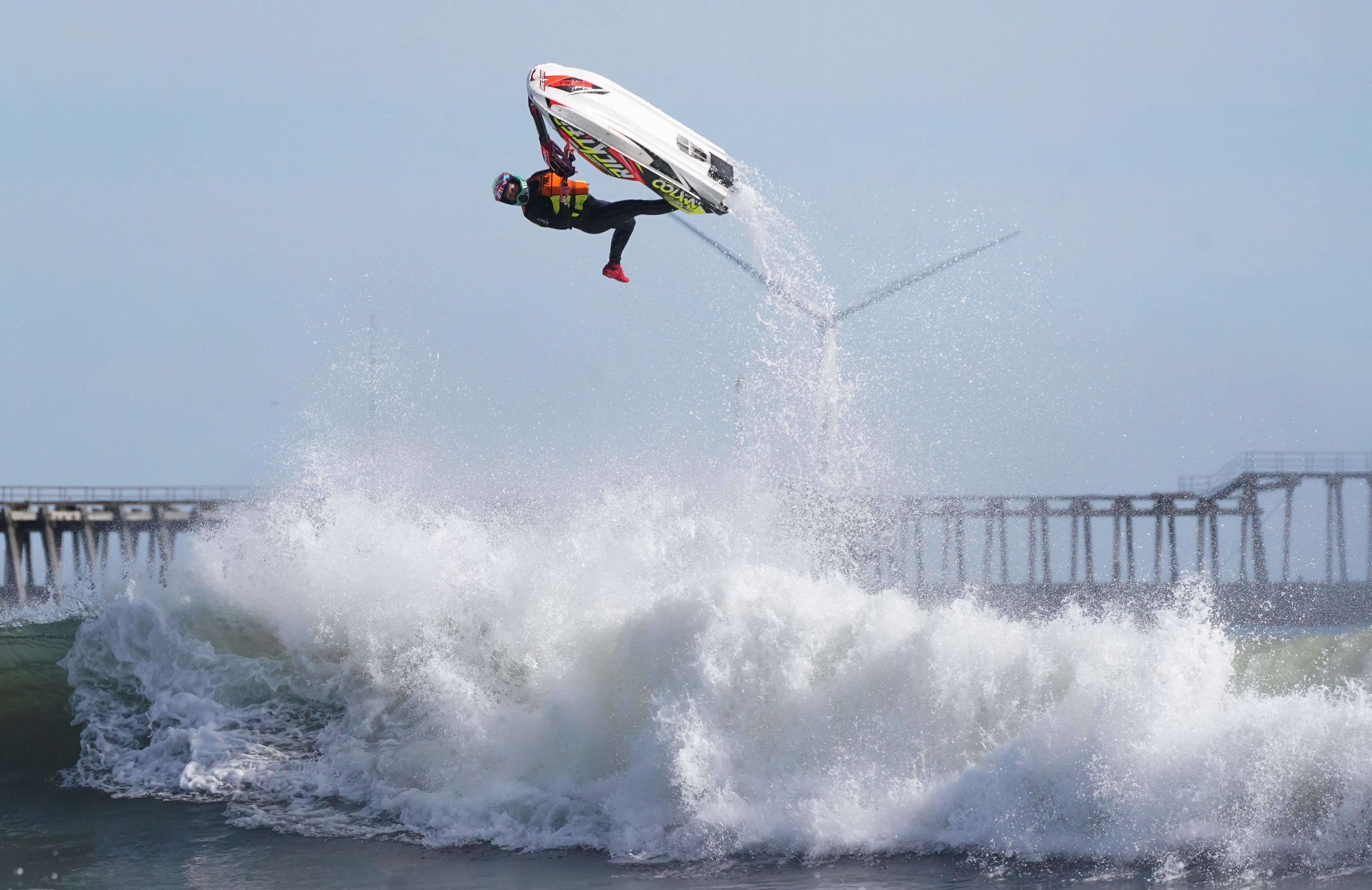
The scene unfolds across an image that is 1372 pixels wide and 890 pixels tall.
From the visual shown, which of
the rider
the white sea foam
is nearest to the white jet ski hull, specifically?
the rider

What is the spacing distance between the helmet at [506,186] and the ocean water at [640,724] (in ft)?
8.92

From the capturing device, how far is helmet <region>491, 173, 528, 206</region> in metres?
10.6

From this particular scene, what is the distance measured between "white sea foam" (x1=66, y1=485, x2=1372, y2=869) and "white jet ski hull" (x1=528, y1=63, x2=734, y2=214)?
3.44 metres

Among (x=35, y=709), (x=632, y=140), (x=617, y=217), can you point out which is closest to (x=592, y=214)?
(x=617, y=217)

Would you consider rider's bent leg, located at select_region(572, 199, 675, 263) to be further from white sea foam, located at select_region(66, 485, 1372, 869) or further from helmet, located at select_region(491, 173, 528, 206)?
white sea foam, located at select_region(66, 485, 1372, 869)

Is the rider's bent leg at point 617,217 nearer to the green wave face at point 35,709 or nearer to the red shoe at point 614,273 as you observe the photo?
the red shoe at point 614,273

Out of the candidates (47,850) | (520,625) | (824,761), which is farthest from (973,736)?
(47,850)

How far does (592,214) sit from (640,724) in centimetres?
459

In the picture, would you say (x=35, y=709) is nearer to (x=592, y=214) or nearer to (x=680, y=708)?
(x=680, y=708)

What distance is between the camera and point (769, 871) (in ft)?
26.9

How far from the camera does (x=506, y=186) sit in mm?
10617

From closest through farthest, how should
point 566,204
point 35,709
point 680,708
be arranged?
point 680,708, point 566,204, point 35,709

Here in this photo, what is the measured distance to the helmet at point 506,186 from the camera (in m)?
10.6

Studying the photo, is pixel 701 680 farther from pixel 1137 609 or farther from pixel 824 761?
pixel 1137 609
